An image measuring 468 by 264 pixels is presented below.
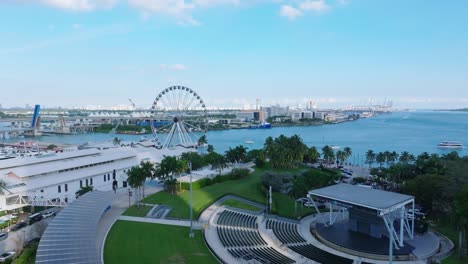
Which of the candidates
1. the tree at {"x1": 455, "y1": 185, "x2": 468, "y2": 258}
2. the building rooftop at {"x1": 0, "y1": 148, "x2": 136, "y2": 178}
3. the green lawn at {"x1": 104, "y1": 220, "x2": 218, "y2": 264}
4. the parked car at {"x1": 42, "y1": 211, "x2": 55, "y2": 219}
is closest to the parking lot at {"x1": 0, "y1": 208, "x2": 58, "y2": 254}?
the parked car at {"x1": 42, "y1": 211, "x2": 55, "y2": 219}

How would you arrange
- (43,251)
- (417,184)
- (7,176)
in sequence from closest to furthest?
(43,251), (417,184), (7,176)

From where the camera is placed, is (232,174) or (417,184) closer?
(417,184)

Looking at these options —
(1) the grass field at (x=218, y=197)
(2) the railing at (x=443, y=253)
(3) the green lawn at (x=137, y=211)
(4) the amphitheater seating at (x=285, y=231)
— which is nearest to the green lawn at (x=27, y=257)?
(3) the green lawn at (x=137, y=211)

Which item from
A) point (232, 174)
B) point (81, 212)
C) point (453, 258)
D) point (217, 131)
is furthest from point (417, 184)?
point (217, 131)

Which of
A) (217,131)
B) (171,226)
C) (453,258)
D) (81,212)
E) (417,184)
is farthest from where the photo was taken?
(217,131)

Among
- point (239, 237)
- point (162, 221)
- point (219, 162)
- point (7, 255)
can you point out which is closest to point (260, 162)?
point (219, 162)

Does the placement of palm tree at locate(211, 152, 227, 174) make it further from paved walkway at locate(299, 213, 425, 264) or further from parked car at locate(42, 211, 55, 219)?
parked car at locate(42, 211, 55, 219)

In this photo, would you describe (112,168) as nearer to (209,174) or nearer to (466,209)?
(209,174)
